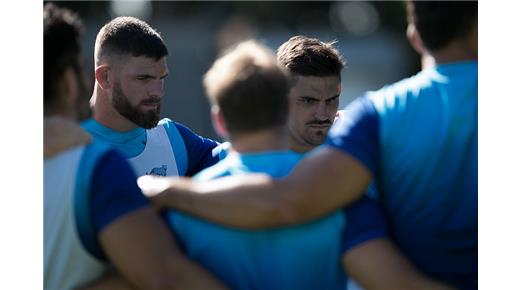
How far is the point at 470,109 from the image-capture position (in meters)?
2.74

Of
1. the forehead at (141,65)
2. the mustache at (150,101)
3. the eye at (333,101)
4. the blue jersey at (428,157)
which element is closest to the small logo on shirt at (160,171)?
the mustache at (150,101)

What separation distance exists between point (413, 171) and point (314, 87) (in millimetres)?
1654

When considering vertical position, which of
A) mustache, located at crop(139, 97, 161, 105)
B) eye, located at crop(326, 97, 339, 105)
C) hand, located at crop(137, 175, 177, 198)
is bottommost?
hand, located at crop(137, 175, 177, 198)

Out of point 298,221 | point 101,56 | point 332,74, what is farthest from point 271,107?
point 101,56

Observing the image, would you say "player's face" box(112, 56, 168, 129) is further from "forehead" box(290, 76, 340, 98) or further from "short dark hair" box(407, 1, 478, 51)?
"short dark hair" box(407, 1, 478, 51)

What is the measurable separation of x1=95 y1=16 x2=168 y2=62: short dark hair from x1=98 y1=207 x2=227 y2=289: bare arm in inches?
76.5

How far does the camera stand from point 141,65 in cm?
451

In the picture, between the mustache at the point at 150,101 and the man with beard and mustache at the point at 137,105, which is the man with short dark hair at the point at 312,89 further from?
the mustache at the point at 150,101

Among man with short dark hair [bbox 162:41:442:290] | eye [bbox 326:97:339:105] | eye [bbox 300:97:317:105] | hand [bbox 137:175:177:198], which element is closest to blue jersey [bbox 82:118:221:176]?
eye [bbox 300:97:317:105]

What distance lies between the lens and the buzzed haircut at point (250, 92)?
274 cm

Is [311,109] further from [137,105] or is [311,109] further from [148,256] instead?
[148,256]

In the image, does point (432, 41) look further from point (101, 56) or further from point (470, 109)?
point (101, 56)

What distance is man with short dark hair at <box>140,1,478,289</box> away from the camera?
104 inches

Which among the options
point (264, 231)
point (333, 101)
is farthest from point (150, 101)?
point (264, 231)
